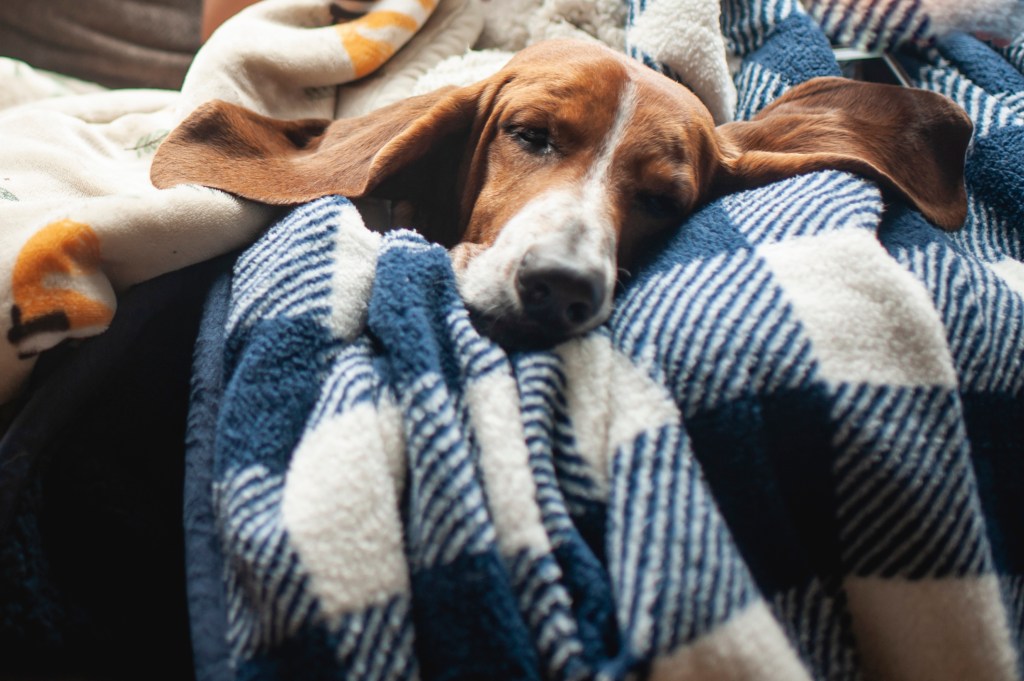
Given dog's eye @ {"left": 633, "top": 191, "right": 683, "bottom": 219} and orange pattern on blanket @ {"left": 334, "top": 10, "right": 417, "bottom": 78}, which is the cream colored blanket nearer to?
orange pattern on blanket @ {"left": 334, "top": 10, "right": 417, "bottom": 78}

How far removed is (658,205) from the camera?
3.35 feet

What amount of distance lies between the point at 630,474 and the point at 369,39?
1183 millimetres

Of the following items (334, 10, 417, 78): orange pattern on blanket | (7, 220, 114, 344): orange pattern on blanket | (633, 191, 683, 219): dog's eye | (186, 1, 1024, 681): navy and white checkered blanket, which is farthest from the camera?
(334, 10, 417, 78): orange pattern on blanket

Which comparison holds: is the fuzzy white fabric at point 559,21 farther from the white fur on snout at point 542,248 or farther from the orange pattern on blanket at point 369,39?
the white fur on snout at point 542,248

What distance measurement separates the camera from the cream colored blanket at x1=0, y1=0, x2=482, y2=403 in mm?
663

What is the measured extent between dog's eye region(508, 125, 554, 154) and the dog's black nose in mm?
295

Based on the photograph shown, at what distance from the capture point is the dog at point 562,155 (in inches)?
36.0

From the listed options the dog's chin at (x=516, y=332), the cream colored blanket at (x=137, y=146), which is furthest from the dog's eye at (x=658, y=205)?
the cream colored blanket at (x=137, y=146)

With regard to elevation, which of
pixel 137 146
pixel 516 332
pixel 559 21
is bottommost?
pixel 137 146

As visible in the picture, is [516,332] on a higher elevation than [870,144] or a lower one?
lower

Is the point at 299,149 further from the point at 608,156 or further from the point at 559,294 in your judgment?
the point at 559,294

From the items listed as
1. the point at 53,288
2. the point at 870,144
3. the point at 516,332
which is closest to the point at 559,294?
the point at 516,332

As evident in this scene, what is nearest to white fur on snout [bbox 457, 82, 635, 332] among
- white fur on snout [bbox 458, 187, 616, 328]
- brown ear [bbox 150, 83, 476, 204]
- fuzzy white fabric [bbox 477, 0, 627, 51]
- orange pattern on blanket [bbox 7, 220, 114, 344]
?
white fur on snout [bbox 458, 187, 616, 328]

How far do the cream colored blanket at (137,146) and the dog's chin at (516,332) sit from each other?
1.13 ft
